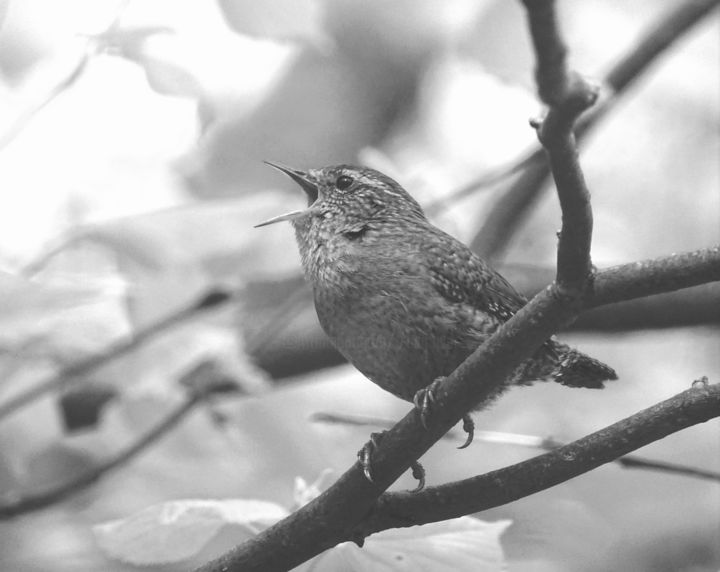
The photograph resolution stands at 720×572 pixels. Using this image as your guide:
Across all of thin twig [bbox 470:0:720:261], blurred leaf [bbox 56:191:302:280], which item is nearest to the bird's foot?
blurred leaf [bbox 56:191:302:280]

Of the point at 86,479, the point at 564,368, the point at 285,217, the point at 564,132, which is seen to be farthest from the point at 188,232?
the point at 564,132

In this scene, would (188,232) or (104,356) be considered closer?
(104,356)

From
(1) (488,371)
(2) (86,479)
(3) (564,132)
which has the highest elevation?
(2) (86,479)

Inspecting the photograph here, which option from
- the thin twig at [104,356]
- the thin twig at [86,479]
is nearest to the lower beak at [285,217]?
the thin twig at [104,356]

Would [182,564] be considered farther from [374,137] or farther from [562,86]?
[374,137]

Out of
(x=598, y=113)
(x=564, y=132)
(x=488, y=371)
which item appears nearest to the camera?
(x=564, y=132)

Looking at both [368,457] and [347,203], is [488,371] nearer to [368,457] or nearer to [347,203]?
[368,457]
